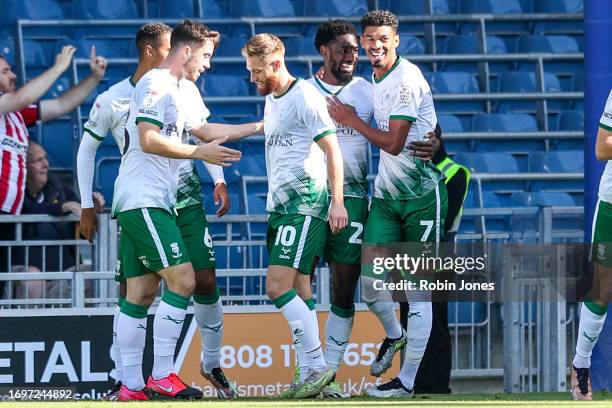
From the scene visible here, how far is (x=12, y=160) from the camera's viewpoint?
998 centimetres

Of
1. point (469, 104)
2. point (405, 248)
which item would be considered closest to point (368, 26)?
A: point (405, 248)

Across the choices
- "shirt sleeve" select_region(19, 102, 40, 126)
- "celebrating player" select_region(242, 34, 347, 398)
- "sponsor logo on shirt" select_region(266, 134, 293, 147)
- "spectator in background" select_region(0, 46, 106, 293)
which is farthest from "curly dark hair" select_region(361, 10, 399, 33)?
"shirt sleeve" select_region(19, 102, 40, 126)

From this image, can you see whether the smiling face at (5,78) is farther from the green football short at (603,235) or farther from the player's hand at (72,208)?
the green football short at (603,235)

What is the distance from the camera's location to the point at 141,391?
25.8ft

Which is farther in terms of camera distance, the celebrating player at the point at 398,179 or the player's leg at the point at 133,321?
the celebrating player at the point at 398,179

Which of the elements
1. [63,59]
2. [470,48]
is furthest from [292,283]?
[470,48]

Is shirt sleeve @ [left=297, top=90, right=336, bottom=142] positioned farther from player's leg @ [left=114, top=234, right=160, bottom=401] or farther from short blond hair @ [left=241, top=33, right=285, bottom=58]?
player's leg @ [left=114, top=234, right=160, bottom=401]

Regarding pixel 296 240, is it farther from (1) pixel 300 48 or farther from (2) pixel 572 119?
(2) pixel 572 119

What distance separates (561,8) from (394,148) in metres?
6.03

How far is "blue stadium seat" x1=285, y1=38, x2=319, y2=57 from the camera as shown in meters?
12.5

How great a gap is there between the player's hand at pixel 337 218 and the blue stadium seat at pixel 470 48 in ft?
18.4

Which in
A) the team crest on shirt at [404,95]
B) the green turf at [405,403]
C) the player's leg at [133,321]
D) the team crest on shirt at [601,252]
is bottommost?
the green turf at [405,403]

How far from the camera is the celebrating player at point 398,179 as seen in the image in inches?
320

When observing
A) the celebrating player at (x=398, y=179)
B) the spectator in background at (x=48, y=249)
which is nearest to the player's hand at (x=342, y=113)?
the celebrating player at (x=398, y=179)
